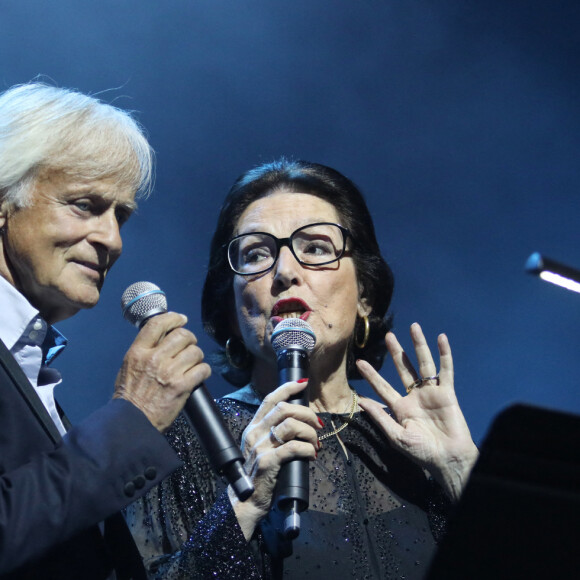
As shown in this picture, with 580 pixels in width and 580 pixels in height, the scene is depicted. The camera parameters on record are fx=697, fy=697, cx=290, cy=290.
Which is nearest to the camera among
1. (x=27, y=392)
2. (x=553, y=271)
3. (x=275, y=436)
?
(x=553, y=271)

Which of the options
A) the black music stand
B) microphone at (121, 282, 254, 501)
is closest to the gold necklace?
microphone at (121, 282, 254, 501)

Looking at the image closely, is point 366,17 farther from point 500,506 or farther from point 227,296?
point 500,506

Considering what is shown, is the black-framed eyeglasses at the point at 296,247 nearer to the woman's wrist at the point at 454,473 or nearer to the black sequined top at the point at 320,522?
the black sequined top at the point at 320,522

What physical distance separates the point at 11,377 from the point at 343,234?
136cm

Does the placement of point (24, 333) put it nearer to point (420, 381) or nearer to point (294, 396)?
point (294, 396)

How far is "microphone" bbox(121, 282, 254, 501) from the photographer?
1387mm

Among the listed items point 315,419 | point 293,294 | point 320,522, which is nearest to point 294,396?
point 315,419

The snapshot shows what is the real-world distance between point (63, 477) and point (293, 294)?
1148mm

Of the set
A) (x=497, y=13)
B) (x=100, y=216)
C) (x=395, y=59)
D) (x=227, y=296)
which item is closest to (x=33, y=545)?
(x=100, y=216)

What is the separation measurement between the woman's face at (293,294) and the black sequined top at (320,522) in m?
0.26

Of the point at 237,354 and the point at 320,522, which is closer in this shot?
the point at 320,522

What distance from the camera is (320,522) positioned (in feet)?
6.23

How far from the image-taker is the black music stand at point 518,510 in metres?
0.71

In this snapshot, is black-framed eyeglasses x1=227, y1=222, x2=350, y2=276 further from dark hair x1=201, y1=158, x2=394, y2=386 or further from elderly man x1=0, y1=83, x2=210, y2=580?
elderly man x1=0, y1=83, x2=210, y2=580
